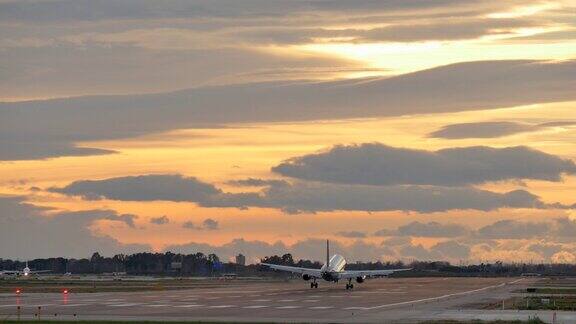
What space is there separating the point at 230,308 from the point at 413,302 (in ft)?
67.1

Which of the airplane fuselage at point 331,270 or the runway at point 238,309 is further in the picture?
the airplane fuselage at point 331,270

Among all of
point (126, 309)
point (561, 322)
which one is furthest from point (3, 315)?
point (561, 322)

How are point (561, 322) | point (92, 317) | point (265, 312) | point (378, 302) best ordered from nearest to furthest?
point (561, 322), point (92, 317), point (265, 312), point (378, 302)

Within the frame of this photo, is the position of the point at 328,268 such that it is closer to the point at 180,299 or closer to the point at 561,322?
the point at 180,299

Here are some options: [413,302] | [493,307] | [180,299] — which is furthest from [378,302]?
[180,299]

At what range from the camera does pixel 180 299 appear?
10931cm

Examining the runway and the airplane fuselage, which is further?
the airplane fuselage

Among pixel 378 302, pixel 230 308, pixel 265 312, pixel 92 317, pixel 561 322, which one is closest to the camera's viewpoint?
pixel 561 322

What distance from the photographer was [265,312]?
84000 millimetres

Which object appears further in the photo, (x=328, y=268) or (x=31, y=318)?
(x=328, y=268)

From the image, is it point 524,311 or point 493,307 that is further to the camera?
point 493,307

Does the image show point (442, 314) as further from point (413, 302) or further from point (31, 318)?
point (31, 318)

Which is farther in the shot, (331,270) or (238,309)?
(331,270)

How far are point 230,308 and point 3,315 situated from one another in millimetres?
18885
